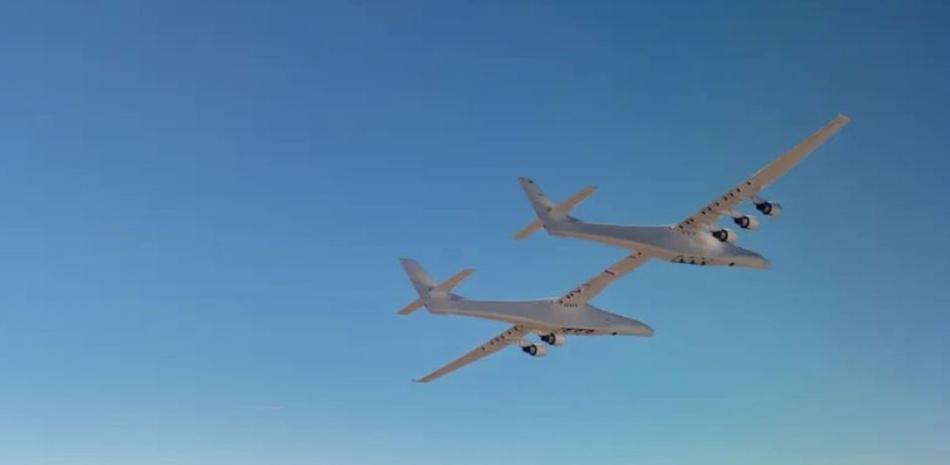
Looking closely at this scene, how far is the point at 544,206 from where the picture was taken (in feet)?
292

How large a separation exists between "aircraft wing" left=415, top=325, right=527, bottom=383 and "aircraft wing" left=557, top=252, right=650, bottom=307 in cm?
616

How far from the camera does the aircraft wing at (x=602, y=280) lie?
91688mm

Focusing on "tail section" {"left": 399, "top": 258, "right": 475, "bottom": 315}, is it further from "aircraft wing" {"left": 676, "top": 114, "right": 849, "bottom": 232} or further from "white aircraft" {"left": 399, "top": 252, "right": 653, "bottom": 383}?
"aircraft wing" {"left": 676, "top": 114, "right": 849, "bottom": 232}

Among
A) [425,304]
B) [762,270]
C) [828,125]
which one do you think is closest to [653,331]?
[762,270]

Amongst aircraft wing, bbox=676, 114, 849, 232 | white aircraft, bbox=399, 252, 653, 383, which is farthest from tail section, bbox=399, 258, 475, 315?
aircraft wing, bbox=676, 114, 849, 232

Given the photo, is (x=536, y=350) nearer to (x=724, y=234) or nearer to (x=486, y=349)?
(x=486, y=349)

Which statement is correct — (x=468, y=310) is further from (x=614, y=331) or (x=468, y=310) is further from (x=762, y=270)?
(x=762, y=270)

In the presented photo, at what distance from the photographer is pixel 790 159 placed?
82562 millimetres

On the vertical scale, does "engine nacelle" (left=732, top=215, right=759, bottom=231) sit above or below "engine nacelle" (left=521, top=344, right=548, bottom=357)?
above

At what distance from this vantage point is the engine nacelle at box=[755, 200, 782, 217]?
277 feet

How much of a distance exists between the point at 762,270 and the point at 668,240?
9338 mm

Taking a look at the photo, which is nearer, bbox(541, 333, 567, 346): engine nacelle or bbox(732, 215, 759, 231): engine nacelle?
bbox(732, 215, 759, 231): engine nacelle

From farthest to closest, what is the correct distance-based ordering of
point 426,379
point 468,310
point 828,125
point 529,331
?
point 426,379, point 529,331, point 468,310, point 828,125

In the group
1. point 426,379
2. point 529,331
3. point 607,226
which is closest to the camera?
point 607,226
